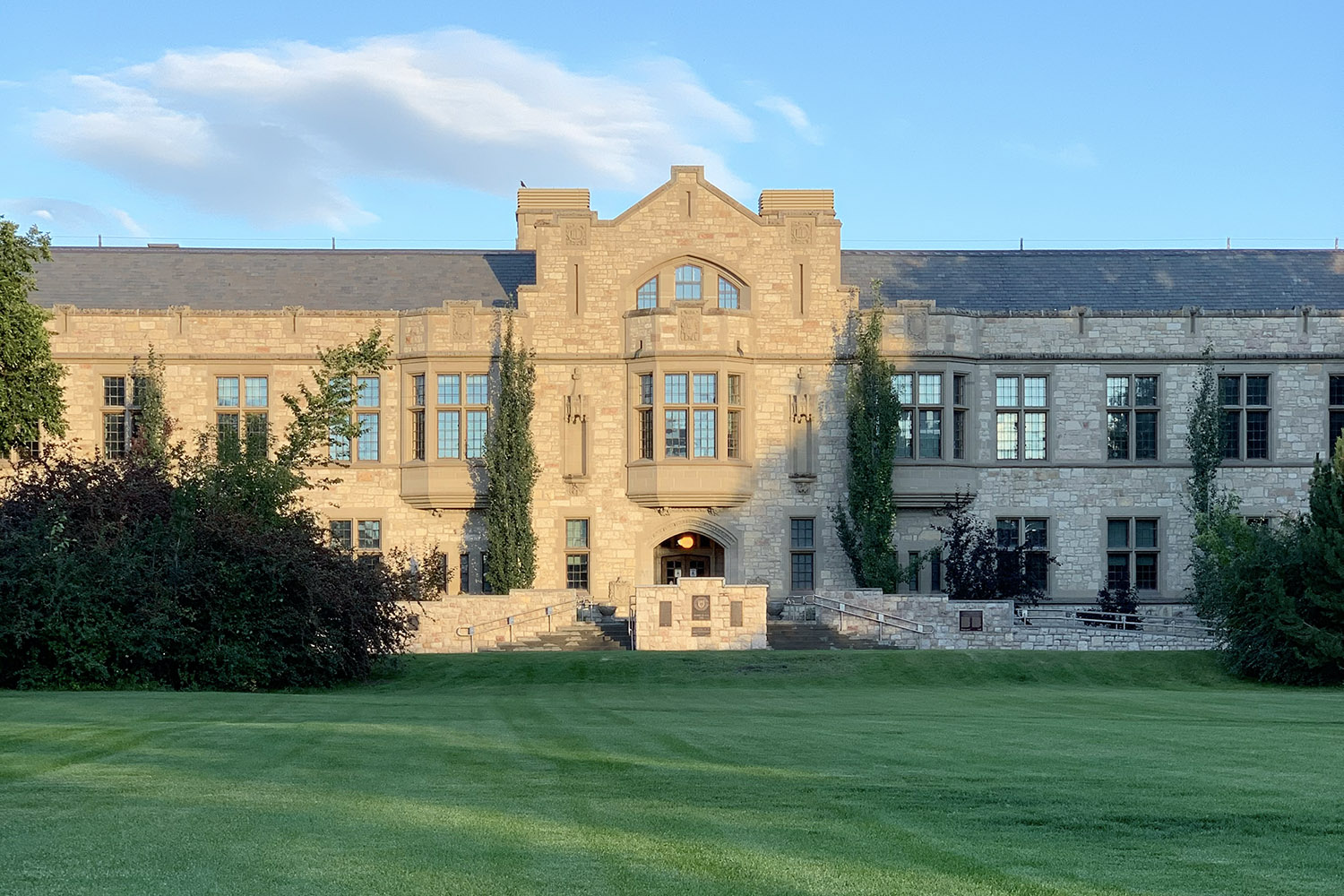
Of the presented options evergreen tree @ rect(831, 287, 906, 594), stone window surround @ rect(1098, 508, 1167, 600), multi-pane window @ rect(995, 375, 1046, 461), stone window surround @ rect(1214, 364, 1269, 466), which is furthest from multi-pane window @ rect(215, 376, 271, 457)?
stone window surround @ rect(1214, 364, 1269, 466)

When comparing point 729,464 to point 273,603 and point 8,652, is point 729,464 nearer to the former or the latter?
point 273,603

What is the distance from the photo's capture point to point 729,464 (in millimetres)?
40219

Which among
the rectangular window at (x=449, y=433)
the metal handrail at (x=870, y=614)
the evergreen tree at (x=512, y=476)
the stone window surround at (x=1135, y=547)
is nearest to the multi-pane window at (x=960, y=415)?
the stone window surround at (x=1135, y=547)

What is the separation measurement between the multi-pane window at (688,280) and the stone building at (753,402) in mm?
49

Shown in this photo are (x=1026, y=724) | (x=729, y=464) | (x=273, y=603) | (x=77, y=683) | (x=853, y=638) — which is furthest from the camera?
(x=729, y=464)

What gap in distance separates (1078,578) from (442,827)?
34.0m

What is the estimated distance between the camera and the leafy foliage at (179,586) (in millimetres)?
25062

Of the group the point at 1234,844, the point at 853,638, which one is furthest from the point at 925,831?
the point at 853,638

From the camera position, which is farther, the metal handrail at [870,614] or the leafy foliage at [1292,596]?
the metal handrail at [870,614]

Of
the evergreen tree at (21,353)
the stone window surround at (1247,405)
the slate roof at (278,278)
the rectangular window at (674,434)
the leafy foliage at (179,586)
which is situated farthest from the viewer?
the slate roof at (278,278)

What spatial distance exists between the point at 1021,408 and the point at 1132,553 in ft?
14.4

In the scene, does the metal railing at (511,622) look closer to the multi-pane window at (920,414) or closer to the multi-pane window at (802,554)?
the multi-pane window at (802,554)

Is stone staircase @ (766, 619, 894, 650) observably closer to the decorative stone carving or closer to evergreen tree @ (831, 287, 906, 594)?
evergreen tree @ (831, 287, 906, 594)

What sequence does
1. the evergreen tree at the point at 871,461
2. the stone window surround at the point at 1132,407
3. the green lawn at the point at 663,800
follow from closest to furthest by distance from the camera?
1. the green lawn at the point at 663,800
2. the evergreen tree at the point at 871,461
3. the stone window surround at the point at 1132,407
